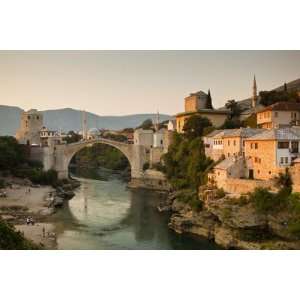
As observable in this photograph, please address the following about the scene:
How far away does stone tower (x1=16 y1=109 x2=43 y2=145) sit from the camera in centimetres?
1020

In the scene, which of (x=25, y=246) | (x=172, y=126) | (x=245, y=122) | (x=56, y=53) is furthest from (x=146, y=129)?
(x=25, y=246)

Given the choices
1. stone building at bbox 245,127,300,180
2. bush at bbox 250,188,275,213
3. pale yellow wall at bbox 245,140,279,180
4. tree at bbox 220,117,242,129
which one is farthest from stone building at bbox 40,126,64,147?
bush at bbox 250,188,275,213

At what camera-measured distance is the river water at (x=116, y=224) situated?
265 inches

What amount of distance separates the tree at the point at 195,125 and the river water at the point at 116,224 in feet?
4.91

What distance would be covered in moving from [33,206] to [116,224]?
1545 millimetres

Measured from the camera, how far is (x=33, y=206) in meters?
8.41

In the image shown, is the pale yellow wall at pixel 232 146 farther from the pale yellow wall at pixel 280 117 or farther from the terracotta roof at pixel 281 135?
the pale yellow wall at pixel 280 117

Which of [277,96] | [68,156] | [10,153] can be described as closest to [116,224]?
[10,153]

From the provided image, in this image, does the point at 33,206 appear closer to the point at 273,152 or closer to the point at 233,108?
the point at 273,152

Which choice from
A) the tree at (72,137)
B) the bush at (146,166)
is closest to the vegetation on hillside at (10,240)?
the bush at (146,166)

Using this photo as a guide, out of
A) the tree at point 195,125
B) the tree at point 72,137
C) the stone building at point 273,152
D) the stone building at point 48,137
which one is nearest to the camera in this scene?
the stone building at point 273,152

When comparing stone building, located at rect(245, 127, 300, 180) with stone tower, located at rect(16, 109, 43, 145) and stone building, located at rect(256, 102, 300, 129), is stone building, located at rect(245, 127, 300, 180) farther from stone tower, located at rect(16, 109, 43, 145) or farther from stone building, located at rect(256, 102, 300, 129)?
stone tower, located at rect(16, 109, 43, 145)

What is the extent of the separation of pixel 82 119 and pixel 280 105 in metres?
4.12
